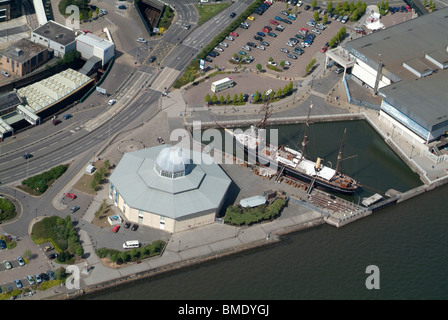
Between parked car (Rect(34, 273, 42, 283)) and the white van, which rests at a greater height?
the white van

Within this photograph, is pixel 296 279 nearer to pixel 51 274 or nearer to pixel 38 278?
pixel 51 274

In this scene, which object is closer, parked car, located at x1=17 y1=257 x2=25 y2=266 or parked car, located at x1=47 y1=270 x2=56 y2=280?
parked car, located at x1=47 y1=270 x2=56 y2=280

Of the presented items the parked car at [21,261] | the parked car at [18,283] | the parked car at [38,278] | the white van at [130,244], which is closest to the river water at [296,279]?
the white van at [130,244]

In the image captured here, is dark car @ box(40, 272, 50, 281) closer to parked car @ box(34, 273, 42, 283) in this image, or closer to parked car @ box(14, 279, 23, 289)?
parked car @ box(34, 273, 42, 283)

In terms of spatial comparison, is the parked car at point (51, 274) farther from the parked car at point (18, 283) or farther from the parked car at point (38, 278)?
the parked car at point (18, 283)

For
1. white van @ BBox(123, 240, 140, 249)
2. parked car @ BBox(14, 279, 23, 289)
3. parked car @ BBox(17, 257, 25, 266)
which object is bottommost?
parked car @ BBox(14, 279, 23, 289)

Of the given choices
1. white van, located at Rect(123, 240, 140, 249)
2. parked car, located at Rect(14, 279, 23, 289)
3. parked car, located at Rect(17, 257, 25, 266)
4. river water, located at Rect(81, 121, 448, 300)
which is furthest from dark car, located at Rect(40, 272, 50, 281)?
white van, located at Rect(123, 240, 140, 249)

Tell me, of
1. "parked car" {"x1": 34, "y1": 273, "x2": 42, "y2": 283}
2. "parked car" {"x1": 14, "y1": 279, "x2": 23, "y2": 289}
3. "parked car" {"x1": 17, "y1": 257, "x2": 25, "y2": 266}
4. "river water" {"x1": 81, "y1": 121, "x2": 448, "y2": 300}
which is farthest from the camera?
"parked car" {"x1": 17, "y1": 257, "x2": 25, "y2": 266}

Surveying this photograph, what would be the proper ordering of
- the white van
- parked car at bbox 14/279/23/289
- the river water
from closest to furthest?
1. parked car at bbox 14/279/23/289
2. the river water
3. the white van

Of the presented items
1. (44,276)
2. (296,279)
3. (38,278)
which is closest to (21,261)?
(38,278)

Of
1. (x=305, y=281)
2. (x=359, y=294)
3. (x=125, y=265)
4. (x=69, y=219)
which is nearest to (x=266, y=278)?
(x=305, y=281)

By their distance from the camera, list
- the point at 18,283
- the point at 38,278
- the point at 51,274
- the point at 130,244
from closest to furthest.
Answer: the point at 18,283
the point at 38,278
the point at 51,274
the point at 130,244
